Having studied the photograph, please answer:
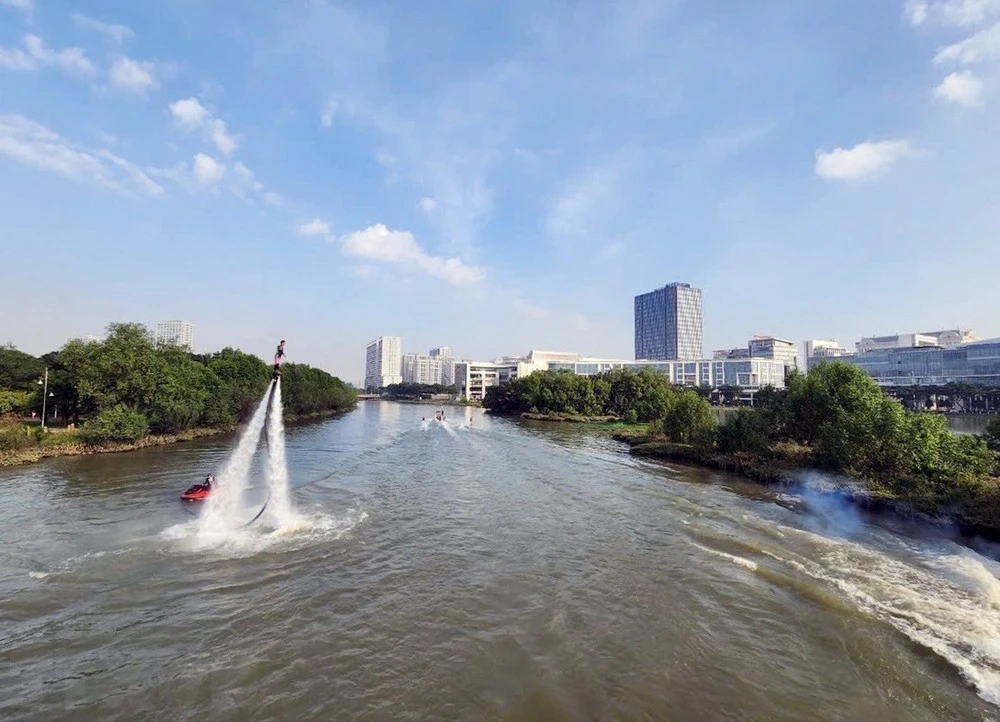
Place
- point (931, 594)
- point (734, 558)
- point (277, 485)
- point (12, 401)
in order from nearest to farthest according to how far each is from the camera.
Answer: point (931, 594)
point (734, 558)
point (277, 485)
point (12, 401)

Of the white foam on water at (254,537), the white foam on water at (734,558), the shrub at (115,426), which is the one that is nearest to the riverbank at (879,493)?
the white foam on water at (734,558)

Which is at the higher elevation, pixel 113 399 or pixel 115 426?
pixel 113 399

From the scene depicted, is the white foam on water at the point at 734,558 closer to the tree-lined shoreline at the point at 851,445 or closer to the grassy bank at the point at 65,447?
the tree-lined shoreline at the point at 851,445

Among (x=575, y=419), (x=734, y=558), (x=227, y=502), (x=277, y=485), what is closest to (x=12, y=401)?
(x=277, y=485)

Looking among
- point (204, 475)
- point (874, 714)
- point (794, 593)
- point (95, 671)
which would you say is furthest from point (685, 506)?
point (204, 475)

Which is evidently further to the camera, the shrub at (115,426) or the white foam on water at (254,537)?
the shrub at (115,426)

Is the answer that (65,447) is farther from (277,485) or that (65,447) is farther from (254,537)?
(254,537)
